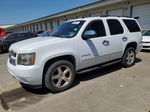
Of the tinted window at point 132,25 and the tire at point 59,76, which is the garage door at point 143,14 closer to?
the tinted window at point 132,25

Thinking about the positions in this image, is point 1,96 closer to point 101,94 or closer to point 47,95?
point 47,95

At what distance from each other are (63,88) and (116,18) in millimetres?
3135

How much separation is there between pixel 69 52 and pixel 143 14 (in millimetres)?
11599

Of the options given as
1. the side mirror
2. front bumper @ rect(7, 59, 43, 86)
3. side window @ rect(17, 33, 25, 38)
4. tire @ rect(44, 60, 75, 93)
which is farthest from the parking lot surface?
side window @ rect(17, 33, 25, 38)

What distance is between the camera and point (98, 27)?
4406mm

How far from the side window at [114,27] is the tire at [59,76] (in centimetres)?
197

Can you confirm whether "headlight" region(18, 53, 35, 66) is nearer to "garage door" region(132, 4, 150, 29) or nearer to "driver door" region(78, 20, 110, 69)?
"driver door" region(78, 20, 110, 69)

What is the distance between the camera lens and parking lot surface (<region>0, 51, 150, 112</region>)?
119 inches

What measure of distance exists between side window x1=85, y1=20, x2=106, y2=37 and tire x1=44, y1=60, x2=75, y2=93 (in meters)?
1.35

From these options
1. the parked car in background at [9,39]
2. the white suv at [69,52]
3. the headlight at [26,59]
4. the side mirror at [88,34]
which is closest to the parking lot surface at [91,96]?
the white suv at [69,52]

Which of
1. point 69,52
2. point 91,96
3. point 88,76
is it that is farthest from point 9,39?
point 91,96

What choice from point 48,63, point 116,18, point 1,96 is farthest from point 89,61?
point 1,96

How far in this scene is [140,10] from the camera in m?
Result: 12.8

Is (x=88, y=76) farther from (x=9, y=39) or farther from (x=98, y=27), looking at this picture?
(x=9, y=39)
